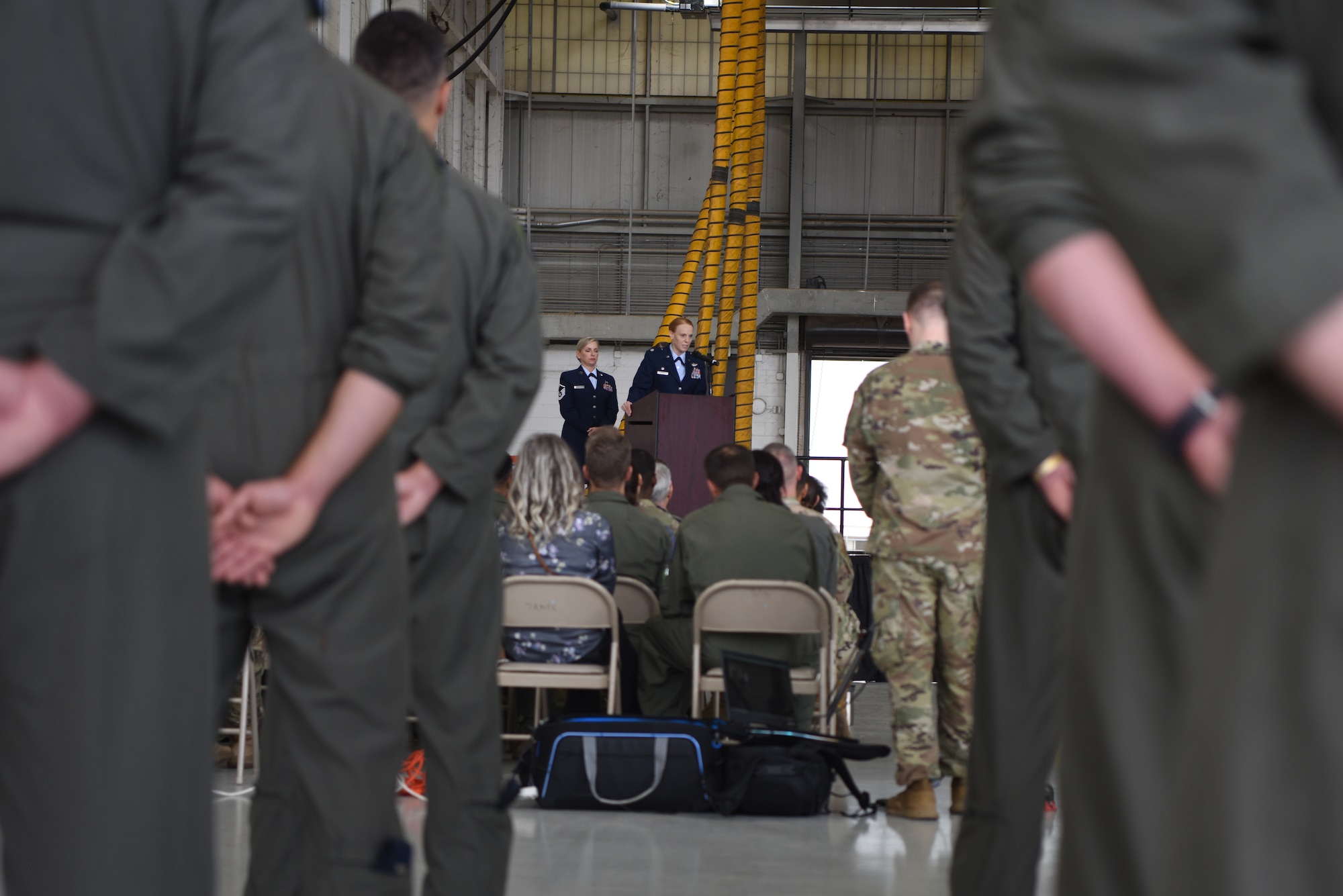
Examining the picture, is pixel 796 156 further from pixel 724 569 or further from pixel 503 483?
pixel 724 569

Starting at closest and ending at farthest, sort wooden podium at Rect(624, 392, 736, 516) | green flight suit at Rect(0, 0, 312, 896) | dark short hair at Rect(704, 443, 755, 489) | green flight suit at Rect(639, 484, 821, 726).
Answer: green flight suit at Rect(0, 0, 312, 896), green flight suit at Rect(639, 484, 821, 726), dark short hair at Rect(704, 443, 755, 489), wooden podium at Rect(624, 392, 736, 516)

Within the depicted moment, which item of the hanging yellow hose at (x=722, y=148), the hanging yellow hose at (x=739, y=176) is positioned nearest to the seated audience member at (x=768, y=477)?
the hanging yellow hose at (x=722, y=148)

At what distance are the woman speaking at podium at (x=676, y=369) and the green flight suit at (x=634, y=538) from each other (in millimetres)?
5199

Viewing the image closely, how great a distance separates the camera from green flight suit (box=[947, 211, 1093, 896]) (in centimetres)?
219

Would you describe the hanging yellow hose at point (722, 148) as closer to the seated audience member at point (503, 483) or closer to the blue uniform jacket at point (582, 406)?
the blue uniform jacket at point (582, 406)

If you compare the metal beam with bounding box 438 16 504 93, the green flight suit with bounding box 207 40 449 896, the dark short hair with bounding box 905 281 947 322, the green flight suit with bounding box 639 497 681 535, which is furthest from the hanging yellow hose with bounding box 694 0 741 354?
the green flight suit with bounding box 207 40 449 896

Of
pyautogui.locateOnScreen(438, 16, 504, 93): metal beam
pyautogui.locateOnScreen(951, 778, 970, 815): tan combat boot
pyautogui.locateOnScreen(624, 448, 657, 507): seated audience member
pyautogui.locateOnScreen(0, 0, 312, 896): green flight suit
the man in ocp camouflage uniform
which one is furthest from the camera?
pyautogui.locateOnScreen(438, 16, 504, 93): metal beam

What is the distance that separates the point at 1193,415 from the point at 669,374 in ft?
33.2

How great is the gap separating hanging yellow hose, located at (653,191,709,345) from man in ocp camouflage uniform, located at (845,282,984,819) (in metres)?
7.22

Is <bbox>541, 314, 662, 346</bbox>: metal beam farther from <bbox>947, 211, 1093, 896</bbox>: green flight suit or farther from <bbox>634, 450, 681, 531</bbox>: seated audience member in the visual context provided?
<bbox>947, 211, 1093, 896</bbox>: green flight suit

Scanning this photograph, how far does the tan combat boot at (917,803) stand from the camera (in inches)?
167

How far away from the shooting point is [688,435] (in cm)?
909

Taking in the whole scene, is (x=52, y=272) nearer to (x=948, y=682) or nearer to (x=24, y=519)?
(x=24, y=519)

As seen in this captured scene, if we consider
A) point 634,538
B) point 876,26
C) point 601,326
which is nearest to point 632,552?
point 634,538
